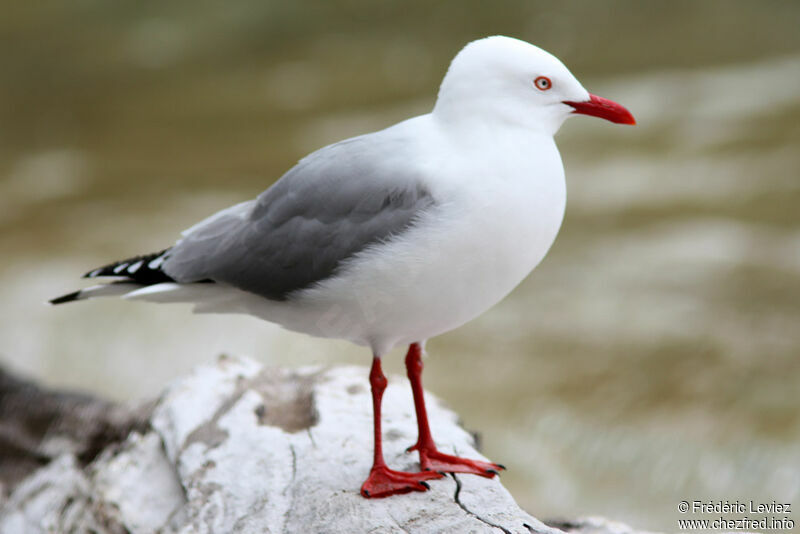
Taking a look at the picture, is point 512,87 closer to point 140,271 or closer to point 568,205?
point 140,271

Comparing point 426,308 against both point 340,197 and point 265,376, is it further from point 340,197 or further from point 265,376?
point 265,376

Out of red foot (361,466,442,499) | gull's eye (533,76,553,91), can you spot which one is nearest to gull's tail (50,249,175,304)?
red foot (361,466,442,499)

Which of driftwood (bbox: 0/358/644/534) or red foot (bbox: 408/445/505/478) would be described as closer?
driftwood (bbox: 0/358/644/534)

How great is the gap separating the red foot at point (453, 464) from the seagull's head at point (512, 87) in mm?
1094

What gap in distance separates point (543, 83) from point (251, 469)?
153 centimetres

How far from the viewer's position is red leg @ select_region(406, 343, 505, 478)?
2.95m

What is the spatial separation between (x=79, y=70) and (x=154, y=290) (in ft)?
34.2

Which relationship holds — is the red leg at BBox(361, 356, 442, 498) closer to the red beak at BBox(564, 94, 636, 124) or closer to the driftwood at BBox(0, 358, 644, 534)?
the driftwood at BBox(0, 358, 644, 534)

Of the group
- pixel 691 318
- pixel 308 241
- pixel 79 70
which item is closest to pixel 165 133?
pixel 79 70

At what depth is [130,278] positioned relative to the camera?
3002mm

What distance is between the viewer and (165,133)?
10844 mm

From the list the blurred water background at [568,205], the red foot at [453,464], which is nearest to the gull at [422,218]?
the red foot at [453,464]

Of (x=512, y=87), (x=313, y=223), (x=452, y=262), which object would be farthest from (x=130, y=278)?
(x=512, y=87)

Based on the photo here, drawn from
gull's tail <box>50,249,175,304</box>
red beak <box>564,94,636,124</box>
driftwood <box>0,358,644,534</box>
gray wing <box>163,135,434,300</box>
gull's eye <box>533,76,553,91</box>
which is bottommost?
driftwood <box>0,358,644,534</box>
